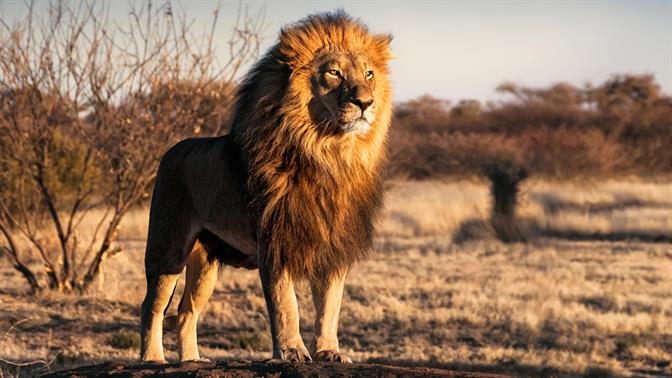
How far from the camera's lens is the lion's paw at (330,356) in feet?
17.6

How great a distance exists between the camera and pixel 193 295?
6.77 metres

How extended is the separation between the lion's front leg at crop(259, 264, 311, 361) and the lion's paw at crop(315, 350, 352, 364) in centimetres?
13

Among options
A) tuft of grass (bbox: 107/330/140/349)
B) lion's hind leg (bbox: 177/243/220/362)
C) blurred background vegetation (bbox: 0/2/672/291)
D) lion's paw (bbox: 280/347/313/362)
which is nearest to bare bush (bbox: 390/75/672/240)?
blurred background vegetation (bbox: 0/2/672/291)

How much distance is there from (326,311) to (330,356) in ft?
0.98

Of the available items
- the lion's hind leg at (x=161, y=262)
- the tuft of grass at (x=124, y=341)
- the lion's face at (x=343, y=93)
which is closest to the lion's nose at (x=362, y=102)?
the lion's face at (x=343, y=93)

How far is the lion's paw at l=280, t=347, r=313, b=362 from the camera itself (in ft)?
17.1

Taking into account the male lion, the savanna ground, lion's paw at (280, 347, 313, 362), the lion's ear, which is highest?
the lion's ear

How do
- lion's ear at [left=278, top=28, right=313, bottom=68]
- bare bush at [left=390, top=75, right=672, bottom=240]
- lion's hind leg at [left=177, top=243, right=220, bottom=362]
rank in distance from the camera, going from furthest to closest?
bare bush at [left=390, top=75, right=672, bottom=240], lion's hind leg at [left=177, top=243, right=220, bottom=362], lion's ear at [left=278, top=28, right=313, bottom=68]

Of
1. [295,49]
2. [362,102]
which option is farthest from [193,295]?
[362,102]

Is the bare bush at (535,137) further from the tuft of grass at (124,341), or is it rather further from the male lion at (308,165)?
the male lion at (308,165)

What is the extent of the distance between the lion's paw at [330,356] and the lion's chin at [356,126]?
1.11 m

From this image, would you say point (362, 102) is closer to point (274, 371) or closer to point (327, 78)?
point (327, 78)

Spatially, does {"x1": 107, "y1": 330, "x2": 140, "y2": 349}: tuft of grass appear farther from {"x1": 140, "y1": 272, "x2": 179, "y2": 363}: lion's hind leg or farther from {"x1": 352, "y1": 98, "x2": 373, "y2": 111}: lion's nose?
{"x1": 352, "y1": 98, "x2": 373, "y2": 111}: lion's nose

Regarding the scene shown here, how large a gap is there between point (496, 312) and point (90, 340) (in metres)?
4.57
